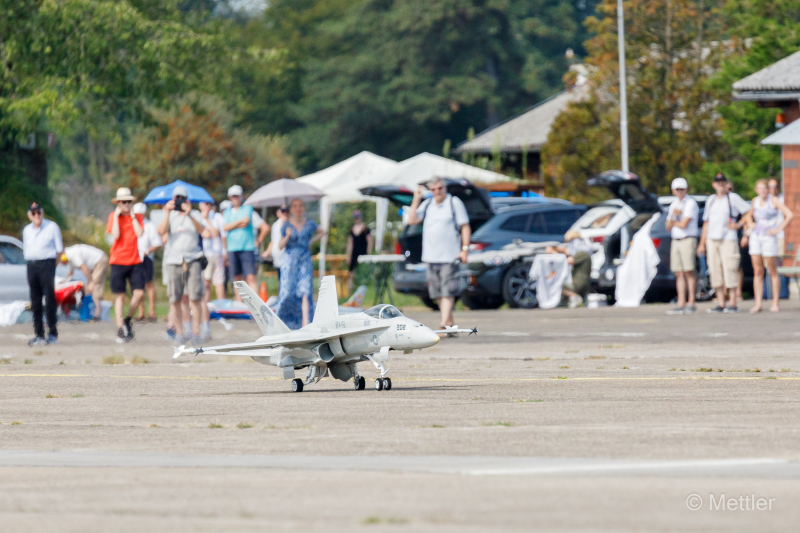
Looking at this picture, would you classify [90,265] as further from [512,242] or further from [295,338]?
[295,338]

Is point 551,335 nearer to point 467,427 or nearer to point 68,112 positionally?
point 467,427

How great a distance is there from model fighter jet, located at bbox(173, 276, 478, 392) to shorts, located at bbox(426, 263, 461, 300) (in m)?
6.00

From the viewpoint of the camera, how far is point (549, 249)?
2403cm

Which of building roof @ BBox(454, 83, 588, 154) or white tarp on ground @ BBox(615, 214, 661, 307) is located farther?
building roof @ BBox(454, 83, 588, 154)

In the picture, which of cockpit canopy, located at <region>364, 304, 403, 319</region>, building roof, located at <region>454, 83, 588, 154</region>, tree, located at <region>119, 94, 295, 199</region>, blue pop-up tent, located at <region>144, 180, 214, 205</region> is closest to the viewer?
cockpit canopy, located at <region>364, 304, 403, 319</region>

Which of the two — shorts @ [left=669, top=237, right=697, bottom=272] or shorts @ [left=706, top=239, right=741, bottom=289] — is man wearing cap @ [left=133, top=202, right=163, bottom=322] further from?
shorts @ [left=706, top=239, right=741, bottom=289]

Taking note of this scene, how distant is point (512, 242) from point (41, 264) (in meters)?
8.94

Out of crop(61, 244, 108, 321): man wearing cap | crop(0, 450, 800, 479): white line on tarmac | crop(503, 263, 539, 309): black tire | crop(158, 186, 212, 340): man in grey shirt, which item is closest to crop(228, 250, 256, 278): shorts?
crop(158, 186, 212, 340): man in grey shirt

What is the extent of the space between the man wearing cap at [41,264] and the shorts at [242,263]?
144 inches

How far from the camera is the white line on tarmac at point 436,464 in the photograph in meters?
6.12

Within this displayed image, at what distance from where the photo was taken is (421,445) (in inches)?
288

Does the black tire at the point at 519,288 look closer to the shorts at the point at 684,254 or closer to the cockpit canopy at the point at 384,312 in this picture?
the shorts at the point at 684,254

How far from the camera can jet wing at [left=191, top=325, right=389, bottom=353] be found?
10.4 m

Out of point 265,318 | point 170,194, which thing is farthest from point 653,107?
point 265,318
